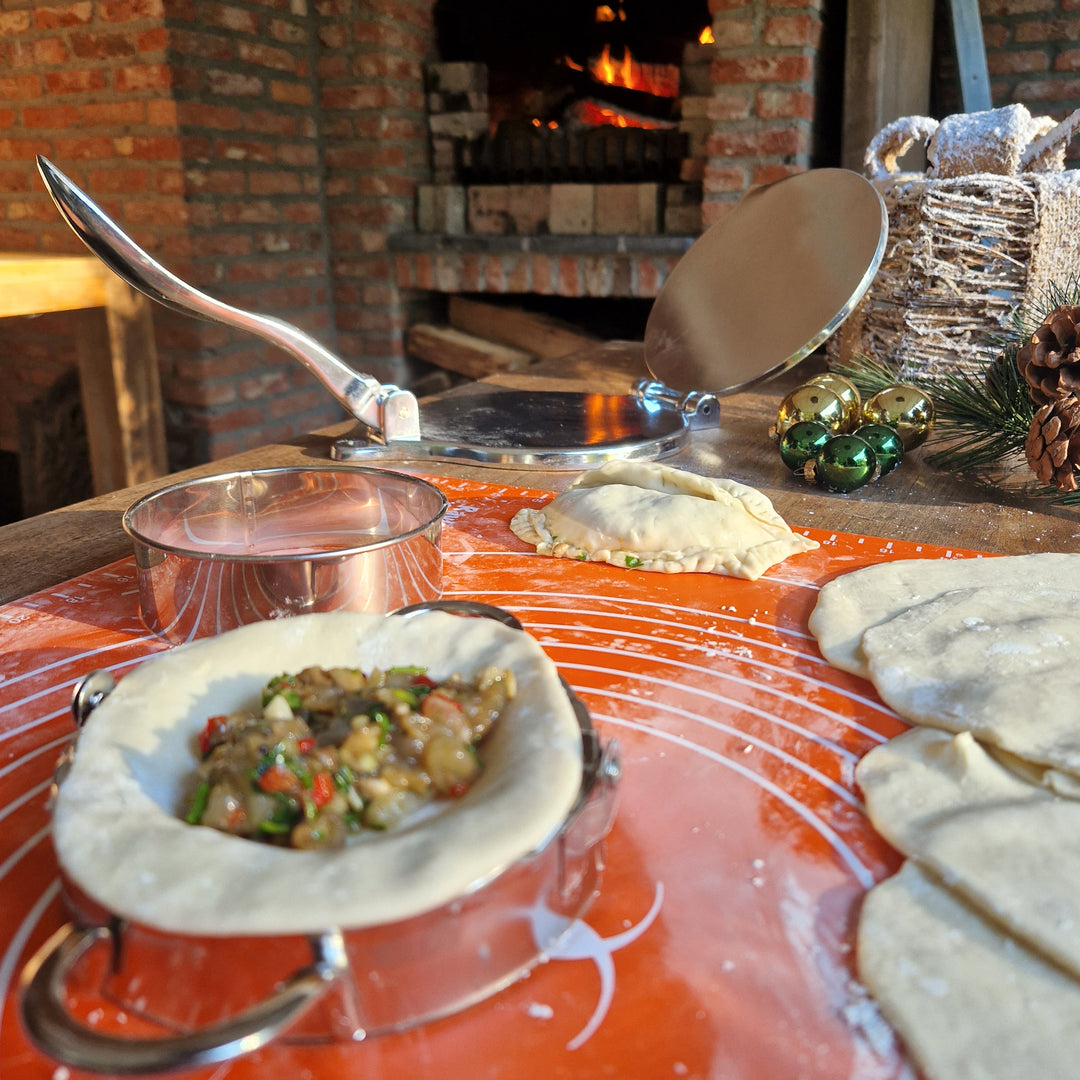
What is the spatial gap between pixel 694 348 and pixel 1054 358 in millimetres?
606

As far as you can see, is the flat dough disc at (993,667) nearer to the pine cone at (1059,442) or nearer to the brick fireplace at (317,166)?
the pine cone at (1059,442)

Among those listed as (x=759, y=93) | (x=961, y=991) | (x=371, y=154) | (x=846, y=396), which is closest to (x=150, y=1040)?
(x=961, y=991)

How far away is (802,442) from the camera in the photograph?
1311 millimetres

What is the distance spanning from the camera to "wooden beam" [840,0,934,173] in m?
2.38

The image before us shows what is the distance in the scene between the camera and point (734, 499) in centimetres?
111

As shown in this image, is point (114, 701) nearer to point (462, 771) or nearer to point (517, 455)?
point (462, 771)

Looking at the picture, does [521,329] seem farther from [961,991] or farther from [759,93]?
[961,991]

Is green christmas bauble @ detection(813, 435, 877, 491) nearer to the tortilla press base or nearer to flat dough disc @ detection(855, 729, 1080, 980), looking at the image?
the tortilla press base

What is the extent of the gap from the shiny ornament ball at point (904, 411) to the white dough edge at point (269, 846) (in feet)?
3.00

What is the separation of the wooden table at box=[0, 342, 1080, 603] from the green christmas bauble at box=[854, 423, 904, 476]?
36mm

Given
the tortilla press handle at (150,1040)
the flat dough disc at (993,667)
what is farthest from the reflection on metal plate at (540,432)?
the tortilla press handle at (150,1040)

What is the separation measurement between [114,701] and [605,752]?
32 cm

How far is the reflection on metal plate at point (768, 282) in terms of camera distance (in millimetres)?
1413

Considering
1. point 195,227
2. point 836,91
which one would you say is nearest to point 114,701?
point 195,227
